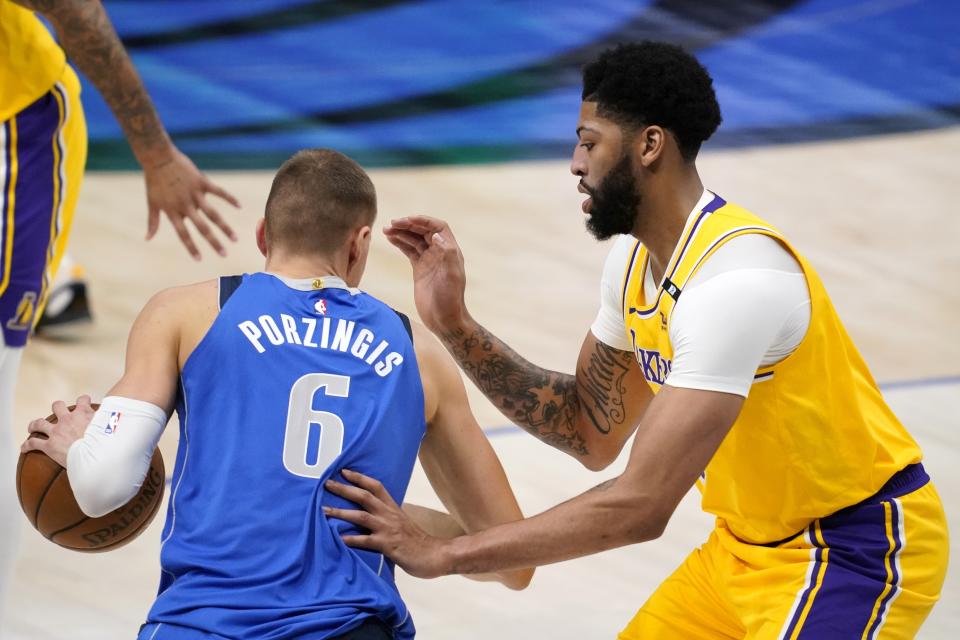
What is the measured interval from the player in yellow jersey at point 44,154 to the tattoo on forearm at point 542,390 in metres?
0.94

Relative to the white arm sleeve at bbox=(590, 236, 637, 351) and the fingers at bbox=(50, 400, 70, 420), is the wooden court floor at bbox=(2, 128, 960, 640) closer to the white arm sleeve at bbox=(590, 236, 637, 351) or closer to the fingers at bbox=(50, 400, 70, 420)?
the white arm sleeve at bbox=(590, 236, 637, 351)

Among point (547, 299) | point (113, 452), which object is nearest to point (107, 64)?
point (113, 452)

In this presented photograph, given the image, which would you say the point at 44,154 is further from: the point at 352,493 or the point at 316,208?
the point at 352,493

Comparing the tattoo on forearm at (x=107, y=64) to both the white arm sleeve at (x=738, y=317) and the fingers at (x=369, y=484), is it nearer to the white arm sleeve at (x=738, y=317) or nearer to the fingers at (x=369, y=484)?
the fingers at (x=369, y=484)

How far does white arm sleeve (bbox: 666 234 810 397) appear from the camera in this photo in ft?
8.59

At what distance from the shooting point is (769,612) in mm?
2852

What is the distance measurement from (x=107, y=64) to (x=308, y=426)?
67.9 inches

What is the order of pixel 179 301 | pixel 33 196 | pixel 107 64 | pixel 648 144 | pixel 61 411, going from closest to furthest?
pixel 179 301 < pixel 61 411 < pixel 648 144 < pixel 33 196 < pixel 107 64

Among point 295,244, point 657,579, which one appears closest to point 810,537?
point 295,244

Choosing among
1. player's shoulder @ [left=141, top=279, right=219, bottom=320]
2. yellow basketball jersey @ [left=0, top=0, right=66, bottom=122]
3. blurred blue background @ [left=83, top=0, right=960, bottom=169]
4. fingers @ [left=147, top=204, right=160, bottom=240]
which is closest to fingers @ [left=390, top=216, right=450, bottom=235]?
player's shoulder @ [left=141, top=279, right=219, bottom=320]

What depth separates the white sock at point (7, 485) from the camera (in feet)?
11.8

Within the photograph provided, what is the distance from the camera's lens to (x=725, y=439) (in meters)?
2.87

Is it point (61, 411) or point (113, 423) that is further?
point (61, 411)

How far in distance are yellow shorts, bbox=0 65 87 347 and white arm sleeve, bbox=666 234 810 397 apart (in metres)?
1.85
